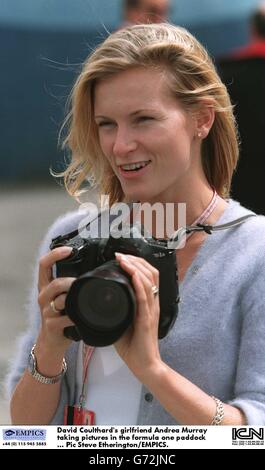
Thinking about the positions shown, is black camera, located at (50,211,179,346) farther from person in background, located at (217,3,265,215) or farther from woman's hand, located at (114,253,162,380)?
person in background, located at (217,3,265,215)

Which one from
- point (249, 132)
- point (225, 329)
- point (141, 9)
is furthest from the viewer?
point (249, 132)

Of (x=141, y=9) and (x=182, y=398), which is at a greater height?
(x=141, y=9)

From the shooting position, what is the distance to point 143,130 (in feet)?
3.63

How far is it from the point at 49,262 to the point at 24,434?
244mm

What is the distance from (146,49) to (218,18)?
35.3 inches

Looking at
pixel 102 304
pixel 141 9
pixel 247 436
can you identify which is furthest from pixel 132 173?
pixel 141 9

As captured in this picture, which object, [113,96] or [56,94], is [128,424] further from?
[56,94]

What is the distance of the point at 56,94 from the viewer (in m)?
Result: 1.57

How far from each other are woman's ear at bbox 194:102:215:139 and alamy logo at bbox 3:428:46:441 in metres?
0.44

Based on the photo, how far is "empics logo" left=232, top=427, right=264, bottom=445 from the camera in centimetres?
105

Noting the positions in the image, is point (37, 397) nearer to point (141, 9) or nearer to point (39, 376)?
point (39, 376)

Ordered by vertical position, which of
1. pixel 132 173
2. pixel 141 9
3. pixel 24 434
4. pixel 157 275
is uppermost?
pixel 141 9

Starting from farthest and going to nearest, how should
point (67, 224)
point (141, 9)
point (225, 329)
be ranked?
1. point (141, 9)
2. point (67, 224)
3. point (225, 329)

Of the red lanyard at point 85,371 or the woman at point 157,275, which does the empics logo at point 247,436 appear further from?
the red lanyard at point 85,371
